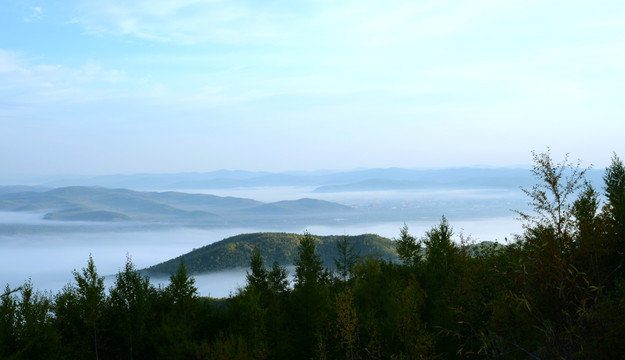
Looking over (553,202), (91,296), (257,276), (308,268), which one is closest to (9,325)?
(91,296)

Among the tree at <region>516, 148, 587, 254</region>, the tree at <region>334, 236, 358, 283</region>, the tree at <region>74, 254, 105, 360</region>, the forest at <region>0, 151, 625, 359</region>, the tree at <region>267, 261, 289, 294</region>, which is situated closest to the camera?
the tree at <region>516, 148, 587, 254</region>

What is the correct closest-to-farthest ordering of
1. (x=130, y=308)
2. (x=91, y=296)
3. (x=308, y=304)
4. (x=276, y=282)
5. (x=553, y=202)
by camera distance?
(x=553, y=202), (x=308, y=304), (x=91, y=296), (x=130, y=308), (x=276, y=282)

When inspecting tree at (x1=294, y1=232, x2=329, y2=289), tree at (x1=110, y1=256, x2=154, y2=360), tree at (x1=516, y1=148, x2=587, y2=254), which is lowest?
tree at (x1=110, y1=256, x2=154, y2=360)

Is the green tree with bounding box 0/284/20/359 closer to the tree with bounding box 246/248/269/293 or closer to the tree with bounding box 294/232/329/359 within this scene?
the tree with bounding box 246/248/269/293

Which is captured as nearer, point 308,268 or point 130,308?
point 308,268

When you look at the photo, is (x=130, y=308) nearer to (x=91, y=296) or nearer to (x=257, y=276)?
(x=91, y=296)

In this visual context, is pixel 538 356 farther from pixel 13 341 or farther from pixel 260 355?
pixel 13 341

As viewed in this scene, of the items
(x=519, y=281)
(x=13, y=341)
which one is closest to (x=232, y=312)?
(x=13, y=341)

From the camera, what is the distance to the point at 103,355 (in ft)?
198

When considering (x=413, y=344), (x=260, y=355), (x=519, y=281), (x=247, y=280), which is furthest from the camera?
(x=247, y=280)

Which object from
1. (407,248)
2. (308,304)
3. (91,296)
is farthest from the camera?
(407,248)

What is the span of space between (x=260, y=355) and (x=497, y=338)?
3780cm

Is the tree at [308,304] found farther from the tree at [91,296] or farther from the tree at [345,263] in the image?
the tree at [91,296]

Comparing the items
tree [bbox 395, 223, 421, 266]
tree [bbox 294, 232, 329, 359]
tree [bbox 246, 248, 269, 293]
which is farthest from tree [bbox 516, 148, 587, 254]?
tree [bbox 395, 223, 421, 266]
